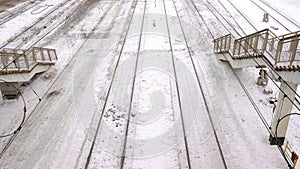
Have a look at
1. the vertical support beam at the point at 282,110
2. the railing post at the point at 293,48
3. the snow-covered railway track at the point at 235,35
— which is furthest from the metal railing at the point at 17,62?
the railing post at the point at 293,48

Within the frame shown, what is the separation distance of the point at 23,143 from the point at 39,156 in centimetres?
103

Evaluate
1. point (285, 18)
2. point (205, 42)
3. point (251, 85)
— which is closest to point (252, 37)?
point (251, 85)

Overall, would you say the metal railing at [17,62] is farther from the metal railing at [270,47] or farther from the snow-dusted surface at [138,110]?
the metal railing at [270,47]

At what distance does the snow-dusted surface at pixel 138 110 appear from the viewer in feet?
28.2

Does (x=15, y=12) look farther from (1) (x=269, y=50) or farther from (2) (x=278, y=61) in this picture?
(2) (x=278, y=61)

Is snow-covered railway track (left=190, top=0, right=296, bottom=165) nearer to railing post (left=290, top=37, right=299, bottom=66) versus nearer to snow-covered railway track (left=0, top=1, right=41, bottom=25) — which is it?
railing post (left=290, top=37, right=299, bottom=66)

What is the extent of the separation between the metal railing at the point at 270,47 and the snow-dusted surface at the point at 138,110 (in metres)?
1.73

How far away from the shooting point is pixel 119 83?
12594 millimetres

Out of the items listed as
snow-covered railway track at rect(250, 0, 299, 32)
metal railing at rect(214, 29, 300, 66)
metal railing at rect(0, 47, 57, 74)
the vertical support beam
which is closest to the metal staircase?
metal railing at rect(214, 29, 300, 66)

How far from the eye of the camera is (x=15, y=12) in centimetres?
2406

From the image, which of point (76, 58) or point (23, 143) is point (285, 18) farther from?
point (23, 143)

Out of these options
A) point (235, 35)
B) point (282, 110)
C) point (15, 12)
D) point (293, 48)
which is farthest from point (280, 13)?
point (15, 12)

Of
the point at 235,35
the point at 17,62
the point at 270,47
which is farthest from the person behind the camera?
the point at 235,35

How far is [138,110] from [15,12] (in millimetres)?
19203
